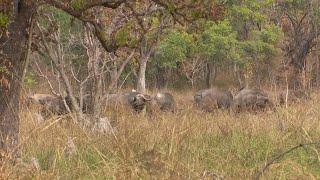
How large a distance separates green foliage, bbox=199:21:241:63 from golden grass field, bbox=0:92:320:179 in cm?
1381

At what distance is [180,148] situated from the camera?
5902mm

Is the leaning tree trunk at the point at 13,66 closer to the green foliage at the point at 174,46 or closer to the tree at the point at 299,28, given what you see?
the green foliage at the point at 174,46

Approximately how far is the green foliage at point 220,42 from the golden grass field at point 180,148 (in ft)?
45.3

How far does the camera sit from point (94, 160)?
20.9ft

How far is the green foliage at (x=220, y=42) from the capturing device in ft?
78.1

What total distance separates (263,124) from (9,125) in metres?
3.98

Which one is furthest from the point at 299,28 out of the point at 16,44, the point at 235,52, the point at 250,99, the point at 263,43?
the point at 16,44

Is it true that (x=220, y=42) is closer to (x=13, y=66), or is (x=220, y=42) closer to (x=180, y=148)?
(x=13, y=66)

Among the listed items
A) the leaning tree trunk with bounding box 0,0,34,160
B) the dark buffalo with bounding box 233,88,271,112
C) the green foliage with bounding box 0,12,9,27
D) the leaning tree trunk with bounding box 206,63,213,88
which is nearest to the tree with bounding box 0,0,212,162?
the leaning tree trunk with bounding box 0,0,34,160

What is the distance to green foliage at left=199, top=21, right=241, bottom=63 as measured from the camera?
23797 mm

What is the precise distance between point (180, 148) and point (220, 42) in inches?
725

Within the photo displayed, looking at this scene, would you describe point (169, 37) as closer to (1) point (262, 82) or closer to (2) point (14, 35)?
(1) point (262, 82)

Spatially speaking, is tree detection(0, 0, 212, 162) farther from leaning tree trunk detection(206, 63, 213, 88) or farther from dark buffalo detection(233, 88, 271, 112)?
leaning tree trunk detection(206, 63, 213, 88)

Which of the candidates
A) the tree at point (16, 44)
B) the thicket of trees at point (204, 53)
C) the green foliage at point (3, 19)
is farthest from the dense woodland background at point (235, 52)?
the green foliage at point (3, 19)
